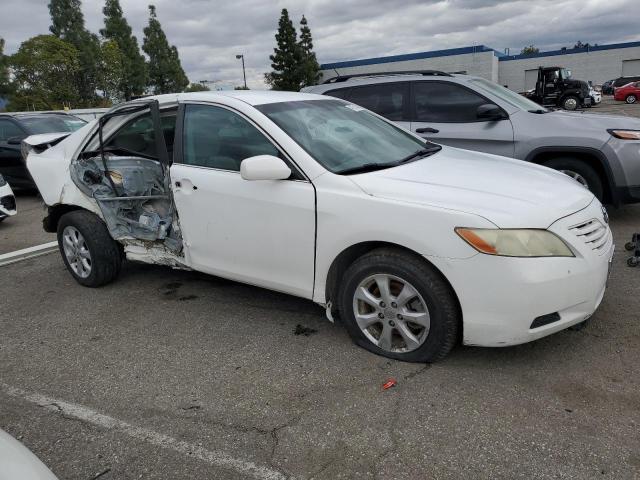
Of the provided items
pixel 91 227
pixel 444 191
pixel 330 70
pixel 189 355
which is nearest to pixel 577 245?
pixel 444 191

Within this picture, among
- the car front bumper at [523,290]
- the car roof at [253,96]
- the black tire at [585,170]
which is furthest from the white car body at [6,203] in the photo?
the black tire at [585,170]

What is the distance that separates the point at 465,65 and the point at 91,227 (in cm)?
4764

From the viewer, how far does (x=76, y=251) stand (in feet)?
15.4

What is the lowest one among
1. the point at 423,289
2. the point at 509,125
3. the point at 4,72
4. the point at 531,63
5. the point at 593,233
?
the point at 423,289

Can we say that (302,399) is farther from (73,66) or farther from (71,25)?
(71,25)

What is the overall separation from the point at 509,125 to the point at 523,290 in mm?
3730

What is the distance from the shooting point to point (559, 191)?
10.3ft

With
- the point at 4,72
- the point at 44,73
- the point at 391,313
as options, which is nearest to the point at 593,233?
the point at 391,313

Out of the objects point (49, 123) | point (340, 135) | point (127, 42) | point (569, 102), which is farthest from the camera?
point (127, 42)

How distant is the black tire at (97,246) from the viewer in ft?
14.8

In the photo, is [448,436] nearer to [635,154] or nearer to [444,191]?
[444,191]

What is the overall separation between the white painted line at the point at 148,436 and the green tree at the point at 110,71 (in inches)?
1614

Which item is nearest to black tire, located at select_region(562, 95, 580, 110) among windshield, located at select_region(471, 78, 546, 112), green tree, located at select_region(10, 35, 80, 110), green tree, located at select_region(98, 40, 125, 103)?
windshield, located at select_region(471, 78, 546, 112)

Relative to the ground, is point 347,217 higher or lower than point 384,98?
lower
